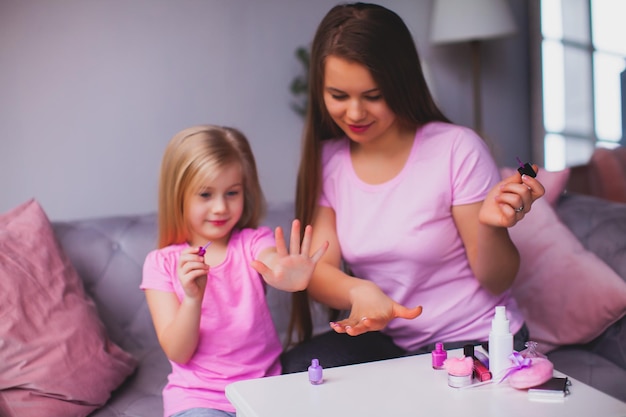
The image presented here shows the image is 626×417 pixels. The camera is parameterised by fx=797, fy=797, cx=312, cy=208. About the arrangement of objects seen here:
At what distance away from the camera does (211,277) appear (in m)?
1.55

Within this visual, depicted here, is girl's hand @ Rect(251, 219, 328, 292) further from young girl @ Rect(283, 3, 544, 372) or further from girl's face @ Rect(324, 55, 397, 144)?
girl's face @ Rect(324, 55, 397, 144)

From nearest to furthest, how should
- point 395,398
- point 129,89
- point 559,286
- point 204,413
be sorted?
point 395,398, point 204,413, point 559,286, point 129,89

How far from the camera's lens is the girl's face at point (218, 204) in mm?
1524

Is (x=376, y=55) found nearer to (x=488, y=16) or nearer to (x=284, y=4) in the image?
(x=284, y=4)

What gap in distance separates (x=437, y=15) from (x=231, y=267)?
6.18ft

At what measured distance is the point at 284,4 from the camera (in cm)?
289

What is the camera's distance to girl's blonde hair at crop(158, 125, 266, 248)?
5.02 feet

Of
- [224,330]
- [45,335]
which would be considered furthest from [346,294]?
[45,335]

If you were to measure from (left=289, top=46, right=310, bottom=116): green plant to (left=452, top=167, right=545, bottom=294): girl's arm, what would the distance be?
1396mm

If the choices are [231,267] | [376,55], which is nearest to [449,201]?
[376,55]

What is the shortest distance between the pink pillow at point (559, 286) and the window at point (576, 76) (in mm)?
1482

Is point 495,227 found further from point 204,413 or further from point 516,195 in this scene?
point 204,413

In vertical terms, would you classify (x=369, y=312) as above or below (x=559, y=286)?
above

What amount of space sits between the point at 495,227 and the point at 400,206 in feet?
0.70
